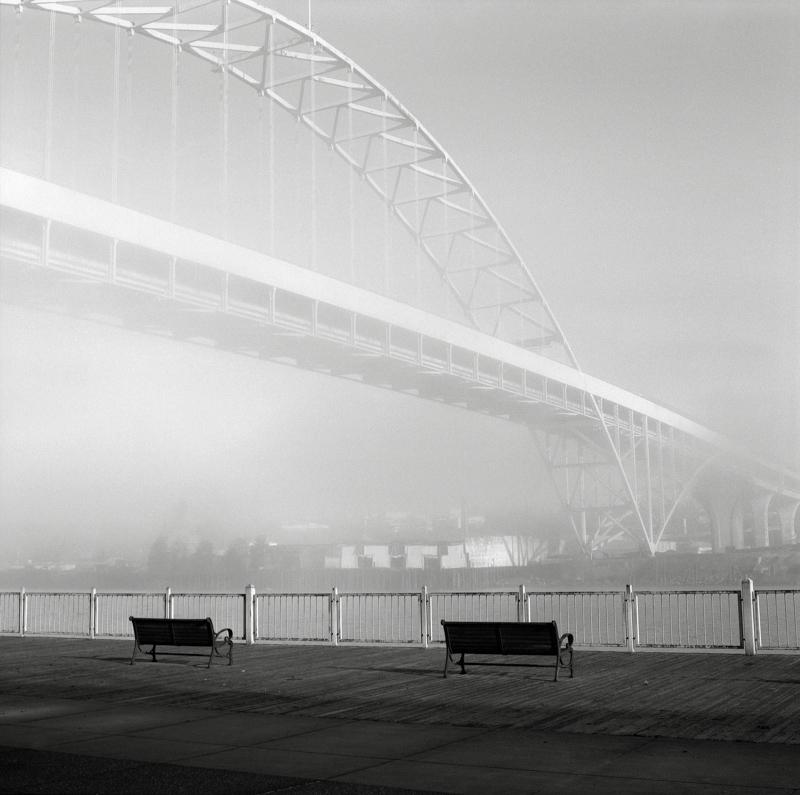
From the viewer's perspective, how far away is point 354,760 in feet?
19.5

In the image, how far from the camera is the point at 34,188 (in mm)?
25500

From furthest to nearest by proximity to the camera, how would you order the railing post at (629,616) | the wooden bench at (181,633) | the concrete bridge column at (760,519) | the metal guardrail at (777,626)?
1. the concrete bridge column at (760,519)
2. the railing post at (629,616)
3. the metal guardrail at (777,626)
4. the wooden bench at (181,633)

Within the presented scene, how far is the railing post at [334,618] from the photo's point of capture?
13.9m

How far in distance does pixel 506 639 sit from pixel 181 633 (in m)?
3.90

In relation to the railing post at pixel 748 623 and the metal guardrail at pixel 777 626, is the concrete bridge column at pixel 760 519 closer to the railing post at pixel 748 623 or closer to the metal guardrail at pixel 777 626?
the metal guardrail at pixel 777 626

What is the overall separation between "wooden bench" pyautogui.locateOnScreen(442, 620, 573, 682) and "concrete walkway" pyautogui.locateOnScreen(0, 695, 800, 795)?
9.25 feet

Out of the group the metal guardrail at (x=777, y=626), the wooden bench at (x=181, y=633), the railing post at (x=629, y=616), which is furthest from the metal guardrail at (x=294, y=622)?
the metal guardrail at (x=777, y=626)

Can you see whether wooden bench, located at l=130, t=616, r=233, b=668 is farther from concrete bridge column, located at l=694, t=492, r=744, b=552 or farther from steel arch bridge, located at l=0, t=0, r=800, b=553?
concrete bridge column, located at l=694, t=492, r=744, b=552

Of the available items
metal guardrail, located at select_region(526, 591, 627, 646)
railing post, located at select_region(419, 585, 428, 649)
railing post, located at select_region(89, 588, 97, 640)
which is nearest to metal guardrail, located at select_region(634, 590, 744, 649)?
metal guardrail, located at select_region(526, 591, 627, 646)

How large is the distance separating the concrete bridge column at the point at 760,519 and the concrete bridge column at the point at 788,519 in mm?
4191

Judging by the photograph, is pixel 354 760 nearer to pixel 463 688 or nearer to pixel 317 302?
pixel 463 688

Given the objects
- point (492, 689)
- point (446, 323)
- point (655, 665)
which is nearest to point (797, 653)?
point (655, 665)

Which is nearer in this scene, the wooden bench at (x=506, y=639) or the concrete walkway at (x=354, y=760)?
the concrete walkway at (x=354, y=760)

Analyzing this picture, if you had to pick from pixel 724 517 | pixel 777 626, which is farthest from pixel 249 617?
pixel 724 517
